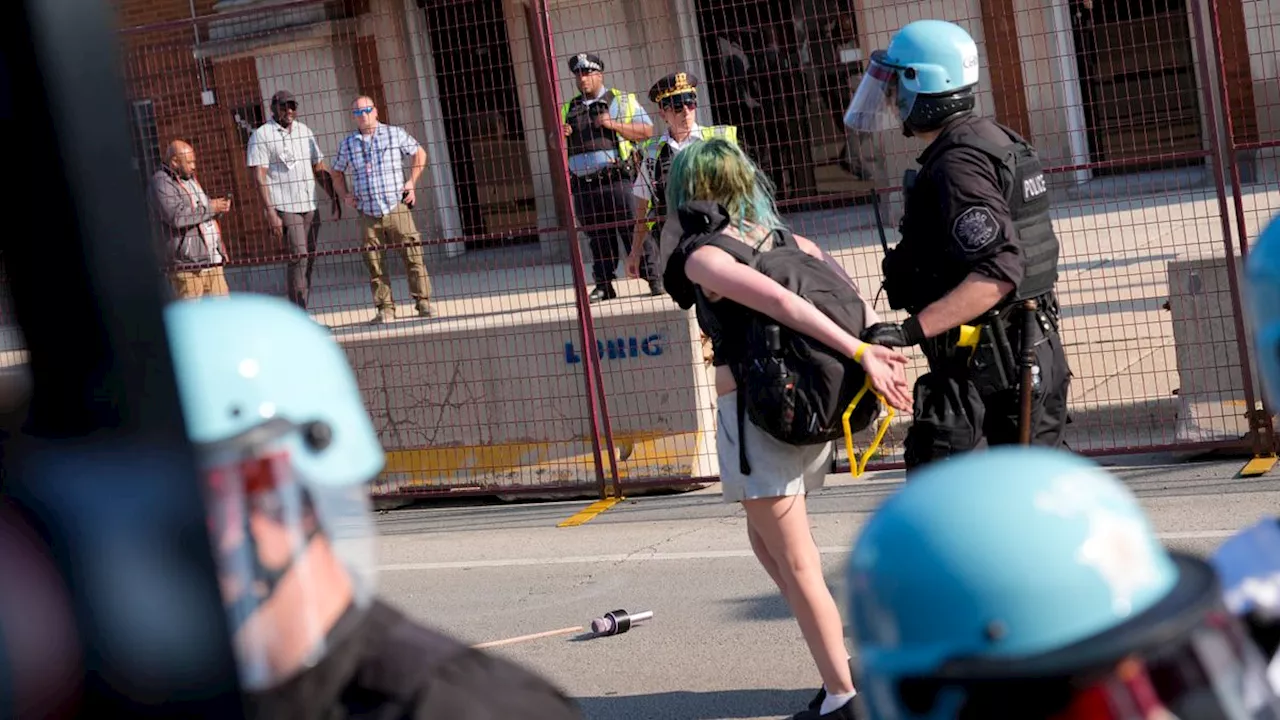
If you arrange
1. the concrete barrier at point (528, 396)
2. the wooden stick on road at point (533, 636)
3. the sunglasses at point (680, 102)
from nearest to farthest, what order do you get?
the wooden stick on road at point (533, 636)
the concrete barrier at point (528, 396)
the sunglasses at point (680, 102)

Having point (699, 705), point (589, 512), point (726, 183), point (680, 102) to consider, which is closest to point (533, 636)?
point (699, 705)

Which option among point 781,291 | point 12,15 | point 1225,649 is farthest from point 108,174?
point 781,291

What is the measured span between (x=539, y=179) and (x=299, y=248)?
5.12ft

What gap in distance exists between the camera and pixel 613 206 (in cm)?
894

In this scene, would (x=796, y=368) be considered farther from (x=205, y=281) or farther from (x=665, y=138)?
(x=205, y=281)

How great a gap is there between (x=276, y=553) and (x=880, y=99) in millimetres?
3123

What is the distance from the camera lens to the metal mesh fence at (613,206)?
762 cm

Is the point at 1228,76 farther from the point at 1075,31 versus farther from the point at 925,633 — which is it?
the point at 925,633

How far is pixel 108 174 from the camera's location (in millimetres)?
1186

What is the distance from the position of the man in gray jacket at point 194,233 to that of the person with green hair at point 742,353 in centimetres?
465

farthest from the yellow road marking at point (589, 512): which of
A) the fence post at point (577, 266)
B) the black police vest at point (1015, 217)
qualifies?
→ the black police vest at point (1015, 217)

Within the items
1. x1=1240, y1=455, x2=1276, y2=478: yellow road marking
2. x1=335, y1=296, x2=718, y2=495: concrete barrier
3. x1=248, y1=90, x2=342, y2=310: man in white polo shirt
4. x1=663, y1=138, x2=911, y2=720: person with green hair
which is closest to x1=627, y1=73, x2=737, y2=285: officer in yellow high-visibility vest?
x1=335, y1=296, x2=718, y2=495: concrete barrier

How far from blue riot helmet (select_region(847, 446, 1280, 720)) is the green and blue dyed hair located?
8.96ft

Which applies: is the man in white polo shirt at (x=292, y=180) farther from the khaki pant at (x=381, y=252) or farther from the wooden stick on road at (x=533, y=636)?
the wooden stick on road at (x=533, y=636)
